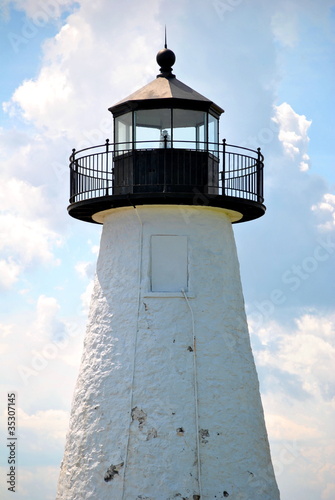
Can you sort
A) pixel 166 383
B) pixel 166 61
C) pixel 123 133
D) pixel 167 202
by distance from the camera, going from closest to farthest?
pixel 166 383
pixel 167 202
pixel 123 133
pixel 166 61

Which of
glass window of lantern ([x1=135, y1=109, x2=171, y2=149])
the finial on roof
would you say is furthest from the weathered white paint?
the finial on roof

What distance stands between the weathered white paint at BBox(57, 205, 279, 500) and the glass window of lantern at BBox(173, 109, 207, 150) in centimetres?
114

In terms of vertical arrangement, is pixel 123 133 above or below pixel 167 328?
above

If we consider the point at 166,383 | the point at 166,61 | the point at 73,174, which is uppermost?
the point at 166,61

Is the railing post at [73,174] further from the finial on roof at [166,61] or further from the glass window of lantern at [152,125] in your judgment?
the finial on roof at [166,61]

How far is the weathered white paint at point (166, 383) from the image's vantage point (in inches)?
631

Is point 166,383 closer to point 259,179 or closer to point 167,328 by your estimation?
point 167,328

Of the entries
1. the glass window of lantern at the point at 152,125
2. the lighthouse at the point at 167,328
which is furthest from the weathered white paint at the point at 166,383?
the glass window of lantern at the point at 152,125

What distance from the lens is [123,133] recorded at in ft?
57.1

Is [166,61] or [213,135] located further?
[166,61]

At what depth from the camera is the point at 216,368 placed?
1661 centimetres

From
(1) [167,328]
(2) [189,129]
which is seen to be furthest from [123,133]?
(1) [167,328]

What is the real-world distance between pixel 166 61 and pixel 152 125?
152 cm

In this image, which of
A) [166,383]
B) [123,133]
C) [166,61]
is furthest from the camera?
[166,61]
